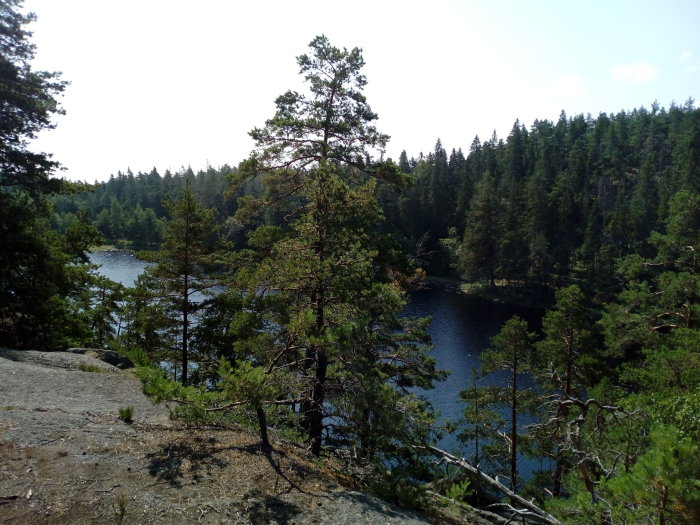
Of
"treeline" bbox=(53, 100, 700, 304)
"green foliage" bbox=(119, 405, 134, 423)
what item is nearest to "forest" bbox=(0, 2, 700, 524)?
"green foliage" bbox=(119, 405, 134, 423)

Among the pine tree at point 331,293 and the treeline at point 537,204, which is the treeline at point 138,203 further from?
the pine tree at point 331,293

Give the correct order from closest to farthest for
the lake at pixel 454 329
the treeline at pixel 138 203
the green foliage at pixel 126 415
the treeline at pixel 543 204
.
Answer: the green foliage at pixel 126 415
the lake at pixel 454 329
the treeline at pixel 543 204
the treeline at pixel 138 203

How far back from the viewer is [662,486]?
559cm

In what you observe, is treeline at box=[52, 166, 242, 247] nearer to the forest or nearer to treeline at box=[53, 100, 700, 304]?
treeline at box=[53, 100, 700, 304]

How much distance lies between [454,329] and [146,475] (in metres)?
40.4

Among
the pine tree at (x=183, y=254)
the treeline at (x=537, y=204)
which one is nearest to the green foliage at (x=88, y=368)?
the pine tree at (x=183, y=254)

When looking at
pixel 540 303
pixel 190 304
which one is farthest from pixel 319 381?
pixel 540 303

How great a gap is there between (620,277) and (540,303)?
32.6ft

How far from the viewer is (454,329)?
1762 inches

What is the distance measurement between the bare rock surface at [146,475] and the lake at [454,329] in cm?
1419

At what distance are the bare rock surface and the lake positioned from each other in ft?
46.6

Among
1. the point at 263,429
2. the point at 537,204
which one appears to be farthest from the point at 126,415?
the point at 537,204

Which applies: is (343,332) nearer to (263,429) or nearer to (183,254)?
(263,429)

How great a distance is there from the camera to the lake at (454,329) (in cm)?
2772
